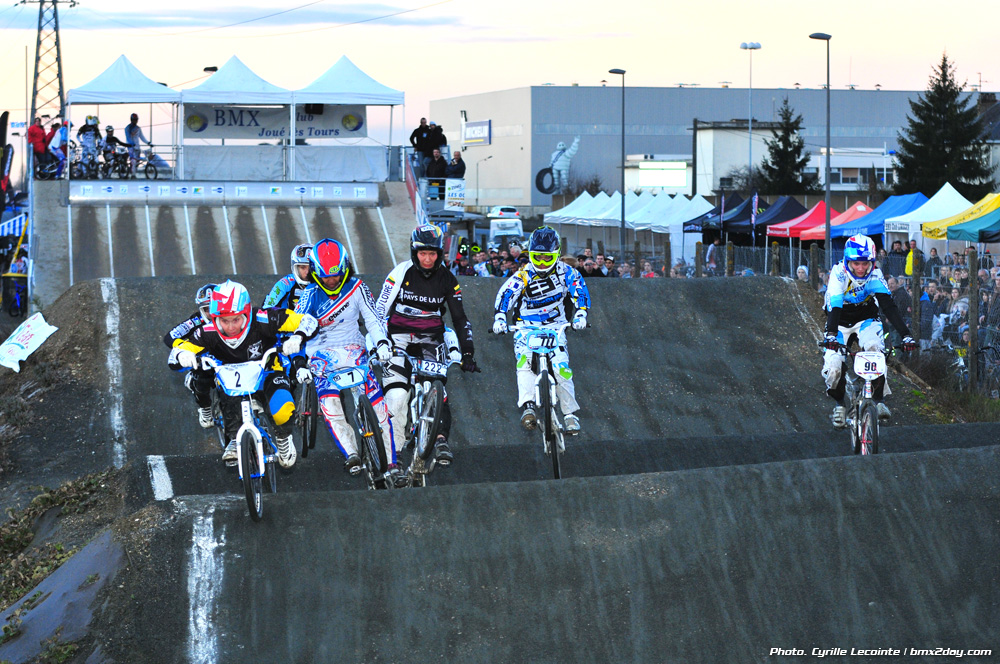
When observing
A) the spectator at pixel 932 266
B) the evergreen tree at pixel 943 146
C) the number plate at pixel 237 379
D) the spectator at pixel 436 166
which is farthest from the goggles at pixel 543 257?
the evergreen tree at pixel 943 146

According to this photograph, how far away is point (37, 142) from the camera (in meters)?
28.3

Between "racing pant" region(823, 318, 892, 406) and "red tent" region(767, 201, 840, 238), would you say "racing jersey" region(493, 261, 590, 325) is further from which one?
"red tent" region(767, 201, 840, 238)

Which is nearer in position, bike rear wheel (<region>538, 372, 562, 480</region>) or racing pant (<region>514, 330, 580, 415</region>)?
bike rear wheel (<region>538, 372, 562, 480</region>)

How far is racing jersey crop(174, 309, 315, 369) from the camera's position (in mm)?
8234

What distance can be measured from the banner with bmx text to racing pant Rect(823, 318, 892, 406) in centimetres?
1033

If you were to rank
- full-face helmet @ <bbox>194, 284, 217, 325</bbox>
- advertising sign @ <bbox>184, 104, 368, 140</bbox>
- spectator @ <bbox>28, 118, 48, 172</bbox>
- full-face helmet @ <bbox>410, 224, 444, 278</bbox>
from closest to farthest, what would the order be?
full-face helmet @ <bbox>194, 284, 217, 325</bbox> < full-face helmet @ <bbox>410, 224, 444, 278</bbox> < spectator @ <bbox>28, 118, 48, 172</bbox> < advertising sign @ <bbox>184, 104, 368, 140</bbox>

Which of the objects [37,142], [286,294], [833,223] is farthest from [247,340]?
[833,223]

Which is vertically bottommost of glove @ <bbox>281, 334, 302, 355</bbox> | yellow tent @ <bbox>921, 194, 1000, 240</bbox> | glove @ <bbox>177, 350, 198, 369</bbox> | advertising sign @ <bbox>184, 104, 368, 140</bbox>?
glove @ <bbox>177, 350, 198, 369</bbox>

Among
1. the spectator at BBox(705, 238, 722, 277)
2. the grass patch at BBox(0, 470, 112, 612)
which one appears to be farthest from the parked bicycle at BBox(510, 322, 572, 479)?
the spectator at BBox(705, 238, 722, 277)

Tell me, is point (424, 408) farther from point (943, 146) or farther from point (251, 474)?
point (943, 146)

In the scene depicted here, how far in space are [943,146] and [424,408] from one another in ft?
191

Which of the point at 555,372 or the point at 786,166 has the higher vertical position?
the point at 786,166

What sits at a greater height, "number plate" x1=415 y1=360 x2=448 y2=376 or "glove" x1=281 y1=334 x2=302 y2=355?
"glove" x1=281 y1=334 x2=302 y2=355

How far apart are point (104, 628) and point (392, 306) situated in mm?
3597
